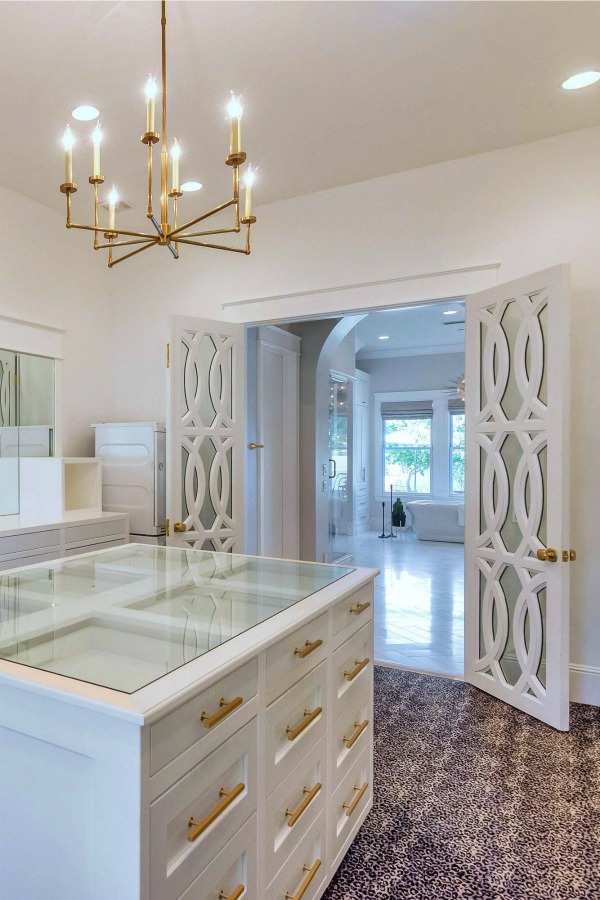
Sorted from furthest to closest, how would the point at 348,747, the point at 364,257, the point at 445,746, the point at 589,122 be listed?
the point at 364,257, the point at 589,122, the point at 445,746, the point at 348,747

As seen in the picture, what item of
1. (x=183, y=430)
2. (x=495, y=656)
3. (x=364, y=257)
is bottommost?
(x=495, y=656)

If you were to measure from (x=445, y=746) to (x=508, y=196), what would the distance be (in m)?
2.92

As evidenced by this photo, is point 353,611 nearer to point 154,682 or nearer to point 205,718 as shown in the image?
point 205,718

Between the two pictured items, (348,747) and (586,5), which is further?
(586,5)

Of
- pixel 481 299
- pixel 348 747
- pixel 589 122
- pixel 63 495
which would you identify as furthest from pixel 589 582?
pixel 63 495

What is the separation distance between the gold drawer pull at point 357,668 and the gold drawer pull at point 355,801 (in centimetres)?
38

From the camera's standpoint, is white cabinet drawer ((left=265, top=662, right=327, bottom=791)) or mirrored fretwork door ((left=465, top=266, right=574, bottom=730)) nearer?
white cabinet drawer ((left=265, top=662, right=327, bottom=791))

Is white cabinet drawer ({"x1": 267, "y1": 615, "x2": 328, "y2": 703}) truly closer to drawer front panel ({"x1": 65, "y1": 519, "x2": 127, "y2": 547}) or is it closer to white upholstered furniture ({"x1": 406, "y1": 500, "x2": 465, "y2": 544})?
drawer front panel ({"x1": 65, "y1": 519, "x2": 127, "y2": 547})

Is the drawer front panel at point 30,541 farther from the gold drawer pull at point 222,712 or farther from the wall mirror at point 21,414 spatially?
the gold drawer pull at point 222,712

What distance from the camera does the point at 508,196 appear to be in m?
3.20

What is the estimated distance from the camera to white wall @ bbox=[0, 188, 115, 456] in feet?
12.3

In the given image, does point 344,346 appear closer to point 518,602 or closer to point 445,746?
point 518,602

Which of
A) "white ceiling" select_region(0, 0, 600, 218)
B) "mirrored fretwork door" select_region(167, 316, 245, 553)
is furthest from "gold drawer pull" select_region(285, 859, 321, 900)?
"white ceiling" select_region(0, 0, 600, 218)

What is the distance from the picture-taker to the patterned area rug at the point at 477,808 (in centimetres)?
173
